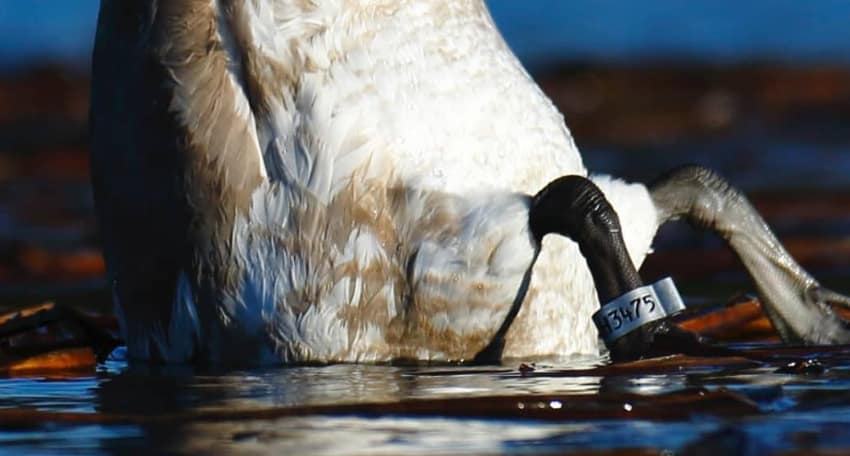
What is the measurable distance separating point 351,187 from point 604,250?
0.62m

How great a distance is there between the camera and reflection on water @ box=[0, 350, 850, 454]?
3.82 metres

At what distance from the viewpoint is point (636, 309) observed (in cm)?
489

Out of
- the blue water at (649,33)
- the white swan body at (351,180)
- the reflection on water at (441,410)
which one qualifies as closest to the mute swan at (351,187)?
the white swan body at (351,180)

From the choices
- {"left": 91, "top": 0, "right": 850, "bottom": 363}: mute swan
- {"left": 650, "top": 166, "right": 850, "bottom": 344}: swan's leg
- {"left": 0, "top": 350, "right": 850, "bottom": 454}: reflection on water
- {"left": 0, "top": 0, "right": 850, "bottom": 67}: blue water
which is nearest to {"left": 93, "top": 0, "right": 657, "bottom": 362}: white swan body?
{"left": 91, "top": 0, "right": 850, "bottom": 363}: mute swan

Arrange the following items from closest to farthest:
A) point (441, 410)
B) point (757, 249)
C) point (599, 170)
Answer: point (441, 410) → point (757, 249) → point (599, 170)

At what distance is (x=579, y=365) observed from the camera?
4.98 metres

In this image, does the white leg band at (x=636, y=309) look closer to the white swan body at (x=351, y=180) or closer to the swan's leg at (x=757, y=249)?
the white swan body at (x=351, y=180)

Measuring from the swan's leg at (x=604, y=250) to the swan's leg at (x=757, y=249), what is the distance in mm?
568

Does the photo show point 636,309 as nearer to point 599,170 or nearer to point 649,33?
point 599,170

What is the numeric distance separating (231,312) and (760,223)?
1472 millimetres

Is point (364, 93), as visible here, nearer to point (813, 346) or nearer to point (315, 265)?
point (315, 265)

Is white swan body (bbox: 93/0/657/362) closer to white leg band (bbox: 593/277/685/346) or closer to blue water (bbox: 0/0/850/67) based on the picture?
white leg band (bbox: 593/277/685/346)

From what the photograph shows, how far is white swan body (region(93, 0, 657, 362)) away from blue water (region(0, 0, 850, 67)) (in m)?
13.4

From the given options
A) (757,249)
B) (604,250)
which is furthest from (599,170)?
(604,250)
